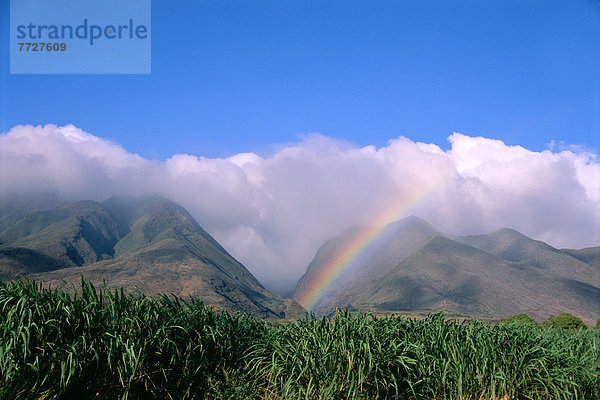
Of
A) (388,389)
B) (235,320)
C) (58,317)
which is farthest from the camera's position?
(235,320)

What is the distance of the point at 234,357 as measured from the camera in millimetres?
8992

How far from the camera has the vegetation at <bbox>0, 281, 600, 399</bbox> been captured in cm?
680

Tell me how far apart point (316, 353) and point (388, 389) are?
1462mm

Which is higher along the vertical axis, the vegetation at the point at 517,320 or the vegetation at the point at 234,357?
the vegetation at the point at 234,357

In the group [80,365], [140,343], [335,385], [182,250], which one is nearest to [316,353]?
[335,385]

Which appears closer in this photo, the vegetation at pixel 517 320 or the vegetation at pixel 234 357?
the vegetation at pixel 234 357

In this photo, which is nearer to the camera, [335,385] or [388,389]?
[335,385]

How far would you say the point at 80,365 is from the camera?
6.78 m

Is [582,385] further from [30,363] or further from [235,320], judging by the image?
[30,363]

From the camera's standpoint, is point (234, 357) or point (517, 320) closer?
point (234, 357)

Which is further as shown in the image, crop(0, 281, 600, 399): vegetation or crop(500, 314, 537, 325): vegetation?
crop(500, 314, 537, 325): vegetation

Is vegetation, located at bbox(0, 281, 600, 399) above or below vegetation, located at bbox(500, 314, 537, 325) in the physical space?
above

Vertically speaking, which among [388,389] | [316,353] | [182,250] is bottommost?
[182,250]

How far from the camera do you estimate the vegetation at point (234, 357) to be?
6.80 metres
